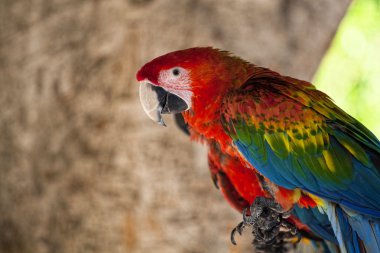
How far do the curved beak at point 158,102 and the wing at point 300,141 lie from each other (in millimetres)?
183

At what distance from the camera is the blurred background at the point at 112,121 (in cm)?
256

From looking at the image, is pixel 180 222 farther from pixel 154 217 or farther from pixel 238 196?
pixel 238 196

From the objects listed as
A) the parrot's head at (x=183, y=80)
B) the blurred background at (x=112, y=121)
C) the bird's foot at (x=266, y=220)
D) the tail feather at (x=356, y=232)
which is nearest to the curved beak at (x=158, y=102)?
the parrot's head at (x=183, y=80)

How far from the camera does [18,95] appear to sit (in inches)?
112

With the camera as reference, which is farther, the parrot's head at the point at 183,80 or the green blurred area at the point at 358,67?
the green blurred area at the point at 358,67

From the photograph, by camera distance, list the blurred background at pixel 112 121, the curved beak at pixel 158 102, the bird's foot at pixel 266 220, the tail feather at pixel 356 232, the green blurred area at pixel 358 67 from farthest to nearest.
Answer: the green blurred area at pixel 358 67 < the blurred background at pixel 112 121 < the curved beak at pixel 158 102 < the bird's foot at pixel 266 220 < the tail feather at pixel 356 232

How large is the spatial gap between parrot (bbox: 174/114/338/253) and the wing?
99mm

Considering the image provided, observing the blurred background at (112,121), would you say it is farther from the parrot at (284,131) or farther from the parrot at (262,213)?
the parrot at (284,131)

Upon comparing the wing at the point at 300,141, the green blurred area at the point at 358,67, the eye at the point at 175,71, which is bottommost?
the wing at the point at 300,141

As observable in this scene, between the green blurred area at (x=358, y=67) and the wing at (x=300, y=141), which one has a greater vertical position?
the green blurred area at (x=358, y=67)

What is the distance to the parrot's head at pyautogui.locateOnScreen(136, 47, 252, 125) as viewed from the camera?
69.9 inches

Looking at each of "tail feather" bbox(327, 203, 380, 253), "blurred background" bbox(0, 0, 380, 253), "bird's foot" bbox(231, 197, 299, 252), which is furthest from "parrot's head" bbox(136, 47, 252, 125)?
"blurred background" bbox(0, 0, 380, 253)

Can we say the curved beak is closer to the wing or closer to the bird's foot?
the wing

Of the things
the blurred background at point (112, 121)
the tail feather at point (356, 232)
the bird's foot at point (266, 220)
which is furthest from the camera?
the blurred background at point (112, 121)
